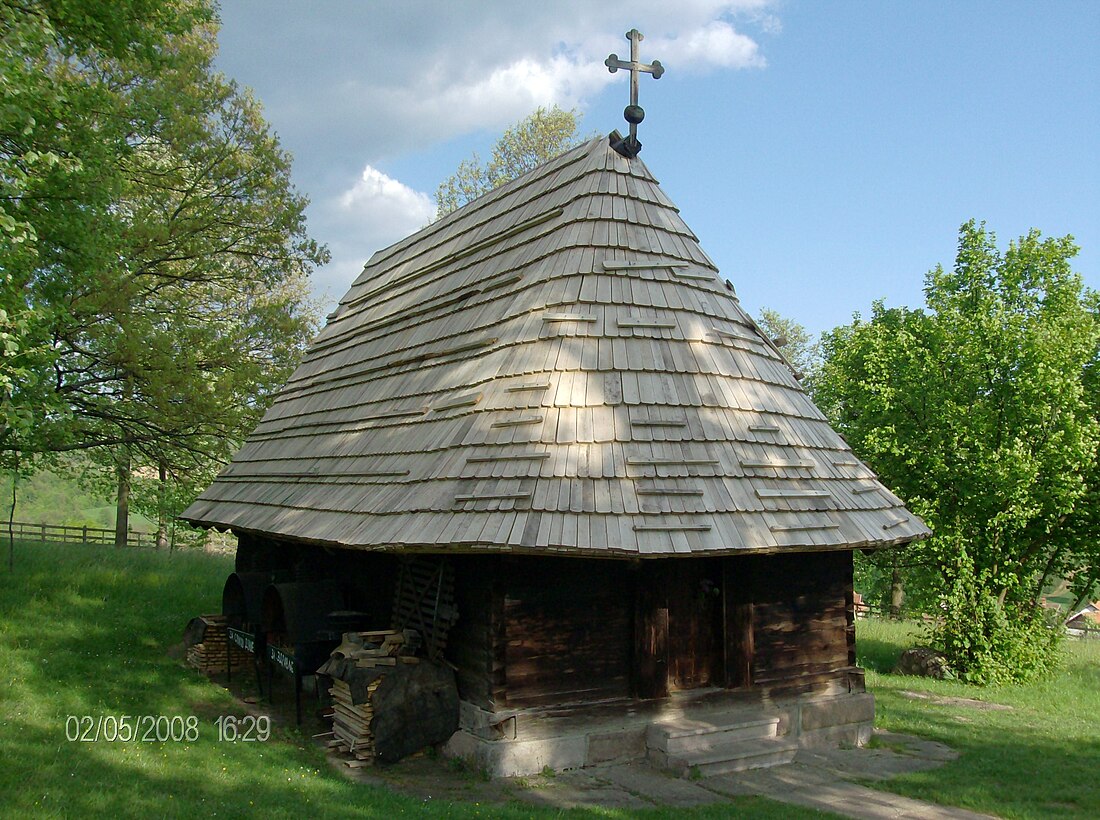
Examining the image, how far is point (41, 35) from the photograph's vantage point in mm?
7980

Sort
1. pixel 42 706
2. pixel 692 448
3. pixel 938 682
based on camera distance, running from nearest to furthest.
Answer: pixel 692 448, pixel 42 706, pixel 938 682

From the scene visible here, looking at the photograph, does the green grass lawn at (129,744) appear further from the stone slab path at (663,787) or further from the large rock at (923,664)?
the large rock at (923,664)

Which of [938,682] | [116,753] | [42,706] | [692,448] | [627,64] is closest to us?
[116,753]

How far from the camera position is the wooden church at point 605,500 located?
266 inches

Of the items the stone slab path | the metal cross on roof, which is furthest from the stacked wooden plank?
the metal cross on roof

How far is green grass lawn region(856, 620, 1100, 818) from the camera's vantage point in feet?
22.4

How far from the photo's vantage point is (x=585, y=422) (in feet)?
23.4

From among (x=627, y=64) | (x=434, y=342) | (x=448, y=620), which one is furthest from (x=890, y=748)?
(x=627, y=64)

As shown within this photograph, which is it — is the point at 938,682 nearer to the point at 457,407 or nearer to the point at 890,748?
the point at 890,748

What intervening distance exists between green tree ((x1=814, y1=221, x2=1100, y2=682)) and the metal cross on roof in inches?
310

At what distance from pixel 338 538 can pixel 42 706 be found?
3548mm

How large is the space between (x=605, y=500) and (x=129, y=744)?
465cm
